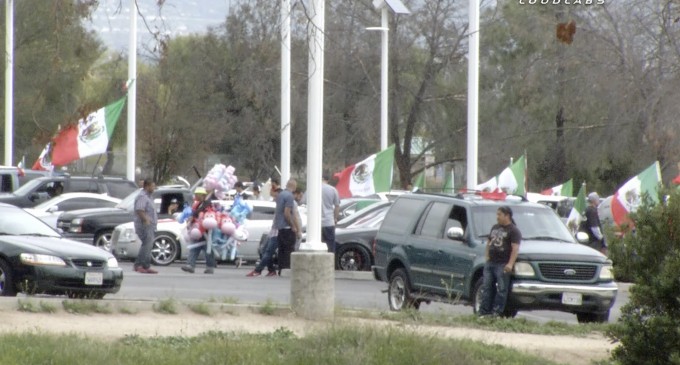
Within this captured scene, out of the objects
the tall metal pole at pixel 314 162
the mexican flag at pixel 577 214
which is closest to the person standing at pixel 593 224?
the mexican flag at pixel 577 214

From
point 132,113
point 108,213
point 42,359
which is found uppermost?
point 132,113

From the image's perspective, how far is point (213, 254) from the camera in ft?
80.5

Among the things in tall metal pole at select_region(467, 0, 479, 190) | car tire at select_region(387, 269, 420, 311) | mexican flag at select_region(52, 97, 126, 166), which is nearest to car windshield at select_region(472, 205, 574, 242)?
car tire at select_region(387, 269, 420, 311)

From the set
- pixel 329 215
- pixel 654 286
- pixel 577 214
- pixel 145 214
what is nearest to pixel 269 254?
pixel 329 215

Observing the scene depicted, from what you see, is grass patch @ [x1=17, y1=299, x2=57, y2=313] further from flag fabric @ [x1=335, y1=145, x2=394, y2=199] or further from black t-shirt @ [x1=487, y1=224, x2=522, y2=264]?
flag fabric @ [x1=335, y1=145, x2=394, y2=199]

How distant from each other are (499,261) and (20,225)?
659 centimetres

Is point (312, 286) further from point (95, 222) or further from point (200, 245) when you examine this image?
point (95, 222)

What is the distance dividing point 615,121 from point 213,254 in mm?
21124

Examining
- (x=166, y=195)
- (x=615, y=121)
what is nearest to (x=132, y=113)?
(x=166, y=195)

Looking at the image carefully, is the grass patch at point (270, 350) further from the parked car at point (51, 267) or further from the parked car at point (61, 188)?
the parked car at point (61, 188)

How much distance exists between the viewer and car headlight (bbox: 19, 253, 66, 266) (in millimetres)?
16156

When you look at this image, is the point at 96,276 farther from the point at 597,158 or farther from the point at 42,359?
the point at 597,158

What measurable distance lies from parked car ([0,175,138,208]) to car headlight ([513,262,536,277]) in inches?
765

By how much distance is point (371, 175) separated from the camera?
102 feet
